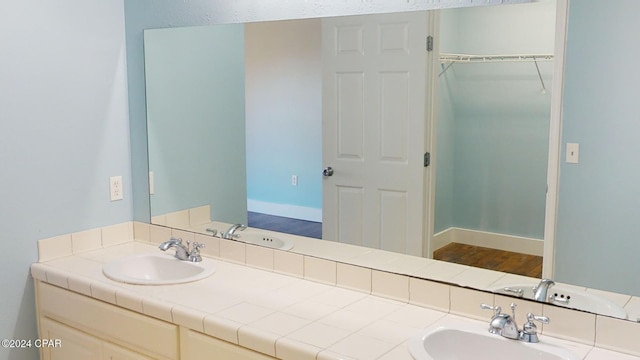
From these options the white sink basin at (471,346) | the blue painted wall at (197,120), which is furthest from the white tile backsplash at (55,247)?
the white sink basin at (471,346)

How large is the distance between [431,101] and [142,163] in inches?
58.6

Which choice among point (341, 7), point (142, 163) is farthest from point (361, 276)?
point (142, 163)

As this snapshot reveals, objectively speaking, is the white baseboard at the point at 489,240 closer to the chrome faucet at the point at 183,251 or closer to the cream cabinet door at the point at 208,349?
the cream cabinet door at the point at 208,349

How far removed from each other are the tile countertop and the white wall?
0.58 feet

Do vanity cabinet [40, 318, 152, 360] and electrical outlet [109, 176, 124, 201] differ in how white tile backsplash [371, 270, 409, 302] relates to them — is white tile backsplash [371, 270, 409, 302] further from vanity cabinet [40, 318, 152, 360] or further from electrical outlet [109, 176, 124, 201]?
electrical outlet [109, 176, 124, 201]

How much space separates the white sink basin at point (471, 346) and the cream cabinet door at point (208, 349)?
1.52 ft

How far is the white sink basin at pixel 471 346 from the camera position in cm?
161

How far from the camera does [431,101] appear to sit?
1.97m

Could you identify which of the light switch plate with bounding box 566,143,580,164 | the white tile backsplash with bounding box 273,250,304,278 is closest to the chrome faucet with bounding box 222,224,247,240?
the white tile backsplash with bounding box 273,250,304,278

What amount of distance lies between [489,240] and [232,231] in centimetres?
112

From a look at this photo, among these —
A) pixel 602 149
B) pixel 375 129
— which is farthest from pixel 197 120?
pixel 602 149

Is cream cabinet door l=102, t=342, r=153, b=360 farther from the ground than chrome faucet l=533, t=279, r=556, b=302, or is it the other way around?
chrome faucet l=533, t=279, r=556, b=302

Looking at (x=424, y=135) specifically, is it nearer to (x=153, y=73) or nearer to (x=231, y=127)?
(x=231, y=127)

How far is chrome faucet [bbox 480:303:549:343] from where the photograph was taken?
1651 mm
